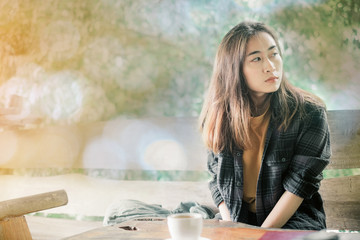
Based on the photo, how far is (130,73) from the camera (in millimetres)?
2947

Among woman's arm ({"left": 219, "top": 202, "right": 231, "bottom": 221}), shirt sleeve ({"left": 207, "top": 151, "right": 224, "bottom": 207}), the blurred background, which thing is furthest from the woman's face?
the blurred background

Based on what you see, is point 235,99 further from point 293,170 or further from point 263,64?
point 293,170

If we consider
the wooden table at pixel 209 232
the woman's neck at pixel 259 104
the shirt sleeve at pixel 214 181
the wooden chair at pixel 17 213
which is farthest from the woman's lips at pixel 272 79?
the wooden chair at pixel 17 213

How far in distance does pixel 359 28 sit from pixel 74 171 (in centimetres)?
231

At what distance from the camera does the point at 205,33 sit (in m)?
2.70

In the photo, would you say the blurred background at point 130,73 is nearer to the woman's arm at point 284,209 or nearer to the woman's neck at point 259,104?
the woman's neck at point 259,104

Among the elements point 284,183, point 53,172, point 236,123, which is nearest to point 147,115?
point 53,172

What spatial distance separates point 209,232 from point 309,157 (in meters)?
→ 0.69

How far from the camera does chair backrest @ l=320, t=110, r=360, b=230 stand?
2.12 meters

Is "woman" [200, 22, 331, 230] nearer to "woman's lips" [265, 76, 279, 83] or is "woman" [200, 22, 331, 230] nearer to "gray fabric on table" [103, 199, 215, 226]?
"woman's lips" [265, 76, 279, 83]

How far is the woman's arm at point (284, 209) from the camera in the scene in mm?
1547

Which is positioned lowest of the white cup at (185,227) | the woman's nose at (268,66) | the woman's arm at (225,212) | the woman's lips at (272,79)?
the woman's arm at (225,212)

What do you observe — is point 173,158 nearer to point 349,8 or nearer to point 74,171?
point 74,171

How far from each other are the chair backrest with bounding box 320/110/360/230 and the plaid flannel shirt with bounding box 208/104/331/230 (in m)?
0.56
